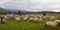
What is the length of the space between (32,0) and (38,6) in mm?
70

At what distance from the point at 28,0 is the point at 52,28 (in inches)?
21.9

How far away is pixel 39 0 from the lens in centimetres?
115

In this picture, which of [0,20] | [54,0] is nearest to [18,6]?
[54,0]

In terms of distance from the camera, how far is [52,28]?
0.62m

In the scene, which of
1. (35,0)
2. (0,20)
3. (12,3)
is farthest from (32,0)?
(0,20)

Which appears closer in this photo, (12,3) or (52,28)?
(52,28)

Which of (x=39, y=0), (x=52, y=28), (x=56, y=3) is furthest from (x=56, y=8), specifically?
(x=52, y=28)

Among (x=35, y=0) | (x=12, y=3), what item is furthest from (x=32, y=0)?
(x=12, y=3)

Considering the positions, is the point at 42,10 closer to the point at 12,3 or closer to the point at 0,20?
the point at 12,3

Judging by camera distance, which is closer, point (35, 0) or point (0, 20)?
point (0, 20)

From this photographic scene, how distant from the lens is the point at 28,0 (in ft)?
3.73

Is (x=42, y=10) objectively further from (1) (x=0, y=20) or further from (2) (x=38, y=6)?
(1) (x=0, y=20)

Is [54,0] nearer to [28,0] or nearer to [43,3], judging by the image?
[43,3]

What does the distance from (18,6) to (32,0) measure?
0.12 meters
